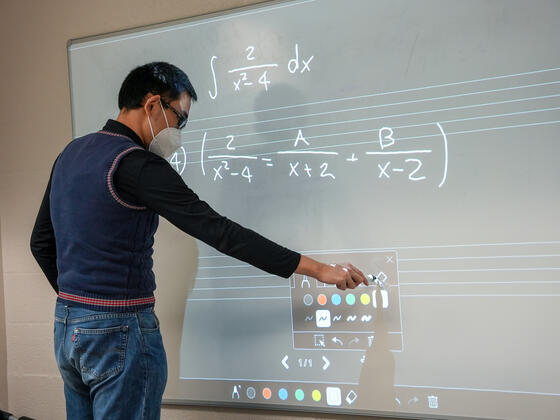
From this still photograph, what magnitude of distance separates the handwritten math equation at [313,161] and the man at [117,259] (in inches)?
18.8

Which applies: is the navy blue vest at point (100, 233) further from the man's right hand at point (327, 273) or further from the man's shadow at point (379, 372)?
the man's shadow at point (379, 372)

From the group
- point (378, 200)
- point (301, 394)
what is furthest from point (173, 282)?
point (378, 200)

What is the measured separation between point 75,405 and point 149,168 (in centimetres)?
64

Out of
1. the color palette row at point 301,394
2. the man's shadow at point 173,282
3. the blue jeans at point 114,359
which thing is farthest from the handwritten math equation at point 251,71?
the color palette row at point 301,394

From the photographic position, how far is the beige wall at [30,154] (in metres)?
2.17

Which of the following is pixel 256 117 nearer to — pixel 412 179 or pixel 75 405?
pixel 412 179

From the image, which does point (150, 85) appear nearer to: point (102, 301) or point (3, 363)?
point (102, 301)

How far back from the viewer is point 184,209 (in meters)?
1.25

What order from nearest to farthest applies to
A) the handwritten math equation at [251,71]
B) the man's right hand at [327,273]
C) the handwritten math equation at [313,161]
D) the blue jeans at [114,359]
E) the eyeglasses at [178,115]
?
the blue jeans at [114,359] → the man's right hand at [327,273] → the eyeglasses at [178,115] → the handwritten math equation at [313,161] → the handwritten math equation at [251,71]

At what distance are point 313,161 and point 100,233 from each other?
773 mm

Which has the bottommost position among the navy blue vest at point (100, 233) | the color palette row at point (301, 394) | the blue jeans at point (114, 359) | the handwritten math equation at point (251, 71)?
the color palette row at point (301, 394)

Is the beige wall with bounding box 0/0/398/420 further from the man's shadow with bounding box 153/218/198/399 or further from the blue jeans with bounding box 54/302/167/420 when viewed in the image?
the blue jeans with bounding box 54/302/167/420

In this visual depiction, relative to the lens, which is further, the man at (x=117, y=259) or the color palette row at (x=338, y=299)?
the color palette row at (x=338, y=299)

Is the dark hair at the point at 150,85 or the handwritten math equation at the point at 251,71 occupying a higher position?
the handwritten math equation at the point at 251,71
